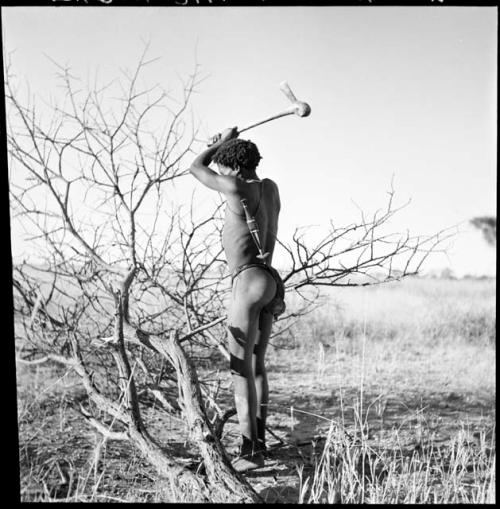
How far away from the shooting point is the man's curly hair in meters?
2.99

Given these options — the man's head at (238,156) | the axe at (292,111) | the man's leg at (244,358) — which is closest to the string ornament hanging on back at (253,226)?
the man's head at (238,156)

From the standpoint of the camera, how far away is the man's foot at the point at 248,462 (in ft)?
9.84

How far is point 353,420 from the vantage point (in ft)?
16.1

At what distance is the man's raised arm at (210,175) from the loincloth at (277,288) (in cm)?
45

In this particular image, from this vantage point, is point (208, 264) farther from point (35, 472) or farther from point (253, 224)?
point (35, 472)

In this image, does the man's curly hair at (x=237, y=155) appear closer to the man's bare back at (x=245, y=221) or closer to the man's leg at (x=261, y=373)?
the man's bare back at (x=245, y=221)

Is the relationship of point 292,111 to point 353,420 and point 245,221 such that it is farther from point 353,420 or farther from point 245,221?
point 353,420

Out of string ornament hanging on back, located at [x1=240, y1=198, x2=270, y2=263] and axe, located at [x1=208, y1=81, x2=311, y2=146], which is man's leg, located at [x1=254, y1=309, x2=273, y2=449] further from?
axe, located at [x1=208, y1=81, x2=311, y2=146]

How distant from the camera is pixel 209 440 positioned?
2.88 metres

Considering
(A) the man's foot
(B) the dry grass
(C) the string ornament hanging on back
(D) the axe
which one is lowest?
(B) the dry grass

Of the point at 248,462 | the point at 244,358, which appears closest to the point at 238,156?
the point at 244,358

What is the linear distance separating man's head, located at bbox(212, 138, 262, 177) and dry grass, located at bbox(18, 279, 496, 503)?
4.75 feet

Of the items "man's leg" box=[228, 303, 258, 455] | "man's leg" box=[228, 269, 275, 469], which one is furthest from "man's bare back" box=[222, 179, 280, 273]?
"man's leg" box=[228, 303, 258, 455]

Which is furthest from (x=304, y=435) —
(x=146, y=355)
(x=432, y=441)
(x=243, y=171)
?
(x=243, y=171)
